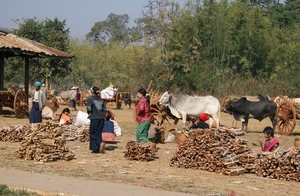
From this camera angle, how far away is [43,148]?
1365 centimetres

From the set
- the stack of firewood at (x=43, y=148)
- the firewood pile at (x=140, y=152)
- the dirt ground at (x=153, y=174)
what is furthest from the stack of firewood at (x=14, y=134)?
the firewood pile at (x=140, y=152)

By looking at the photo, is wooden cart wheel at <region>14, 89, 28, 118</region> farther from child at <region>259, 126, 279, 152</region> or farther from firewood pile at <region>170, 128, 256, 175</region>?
child at <region>259, 126, 279, 152</region>

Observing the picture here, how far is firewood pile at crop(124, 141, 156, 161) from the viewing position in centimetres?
1391

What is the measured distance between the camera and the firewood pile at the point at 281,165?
37.8 ft

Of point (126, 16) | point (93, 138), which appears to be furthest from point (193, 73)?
point (126, 16)

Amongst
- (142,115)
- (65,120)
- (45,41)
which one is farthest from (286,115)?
(45,41)

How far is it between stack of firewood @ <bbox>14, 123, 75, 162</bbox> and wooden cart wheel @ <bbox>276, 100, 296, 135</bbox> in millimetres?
10552

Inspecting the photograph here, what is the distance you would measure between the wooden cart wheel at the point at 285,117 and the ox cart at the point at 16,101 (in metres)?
10.9

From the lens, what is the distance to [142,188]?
9.83 m

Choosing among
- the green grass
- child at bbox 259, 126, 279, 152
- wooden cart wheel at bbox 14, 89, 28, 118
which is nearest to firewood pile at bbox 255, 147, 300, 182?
child at bbox 259, 126, 279, 152

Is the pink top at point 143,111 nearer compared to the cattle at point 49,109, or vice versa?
the pink top at point 143,111

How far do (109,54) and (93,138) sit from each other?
59.7m

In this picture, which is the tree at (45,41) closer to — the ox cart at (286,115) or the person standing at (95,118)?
the ox cart at (286,115)

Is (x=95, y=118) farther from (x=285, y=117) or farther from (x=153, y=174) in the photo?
(x=285, y=117)
